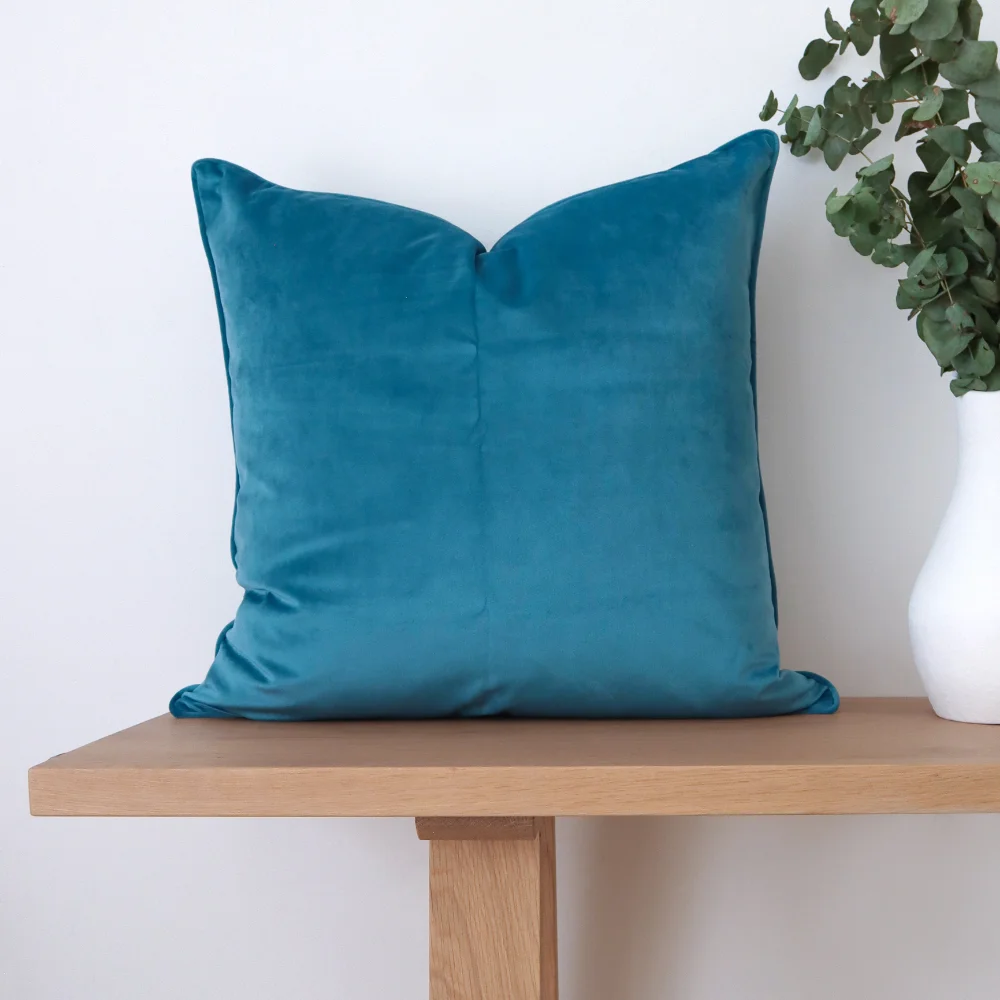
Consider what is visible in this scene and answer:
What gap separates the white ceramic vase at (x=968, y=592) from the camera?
832 millimetres

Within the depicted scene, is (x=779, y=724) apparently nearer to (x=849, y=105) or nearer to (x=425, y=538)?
(x=425, y=538)

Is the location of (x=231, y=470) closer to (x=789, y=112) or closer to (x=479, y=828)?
(x=479, y=828)

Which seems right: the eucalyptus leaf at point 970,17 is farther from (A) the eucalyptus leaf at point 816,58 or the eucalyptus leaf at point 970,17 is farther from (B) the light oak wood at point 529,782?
(B) the light oak wood at point 529,782

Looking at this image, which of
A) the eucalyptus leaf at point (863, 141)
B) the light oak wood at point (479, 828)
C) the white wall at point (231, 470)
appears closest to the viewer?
the light oak wood at point (479, 828)

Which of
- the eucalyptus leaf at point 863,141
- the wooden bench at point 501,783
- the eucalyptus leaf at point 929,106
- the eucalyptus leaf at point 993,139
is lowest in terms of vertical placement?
the wooden bench at point 501,783

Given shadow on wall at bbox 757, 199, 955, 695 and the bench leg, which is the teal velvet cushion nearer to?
the bench leg

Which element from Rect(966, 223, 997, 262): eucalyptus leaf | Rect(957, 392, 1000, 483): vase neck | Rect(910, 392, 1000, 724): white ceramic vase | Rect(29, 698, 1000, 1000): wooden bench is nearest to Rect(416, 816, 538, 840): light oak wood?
Rect(29, 698, 1000, 1000): wooden bench

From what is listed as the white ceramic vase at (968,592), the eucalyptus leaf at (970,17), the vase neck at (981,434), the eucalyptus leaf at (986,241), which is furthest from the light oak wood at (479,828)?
the eucalyptus leaf at (970,17)

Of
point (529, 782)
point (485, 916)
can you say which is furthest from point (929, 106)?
point (485, 916)

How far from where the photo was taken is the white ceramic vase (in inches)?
32.8

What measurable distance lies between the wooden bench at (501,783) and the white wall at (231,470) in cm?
33

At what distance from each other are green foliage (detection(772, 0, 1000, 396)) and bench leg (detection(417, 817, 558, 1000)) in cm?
53

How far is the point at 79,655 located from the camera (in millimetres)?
1156

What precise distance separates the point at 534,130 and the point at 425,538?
1.71 feet
